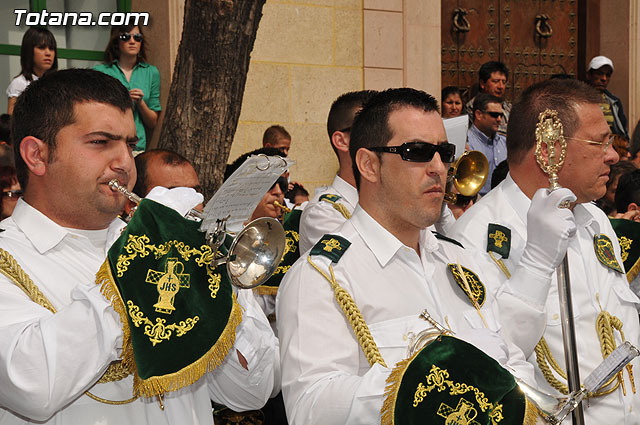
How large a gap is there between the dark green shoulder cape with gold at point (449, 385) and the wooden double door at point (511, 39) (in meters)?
9.86

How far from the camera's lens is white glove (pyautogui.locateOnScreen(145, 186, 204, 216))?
2959 millimetres

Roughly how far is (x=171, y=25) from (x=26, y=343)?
7186 millimetres

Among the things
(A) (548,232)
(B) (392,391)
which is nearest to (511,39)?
(A) (548,232)

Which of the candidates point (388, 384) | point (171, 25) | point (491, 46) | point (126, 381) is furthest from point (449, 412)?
point (491, 46)

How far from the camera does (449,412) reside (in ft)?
9.32

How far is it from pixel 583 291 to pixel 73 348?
2.38 metres

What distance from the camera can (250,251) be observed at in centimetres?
293

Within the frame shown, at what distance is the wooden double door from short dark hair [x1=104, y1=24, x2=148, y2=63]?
15.5 feet

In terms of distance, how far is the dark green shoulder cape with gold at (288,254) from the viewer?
16.7 feet

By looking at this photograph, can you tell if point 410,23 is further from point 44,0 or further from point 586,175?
point 586,175

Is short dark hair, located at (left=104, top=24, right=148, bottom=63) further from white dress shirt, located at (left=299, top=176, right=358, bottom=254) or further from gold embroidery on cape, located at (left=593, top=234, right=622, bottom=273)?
gold embroidery on cape, located at (left=593, top=234, right=622, bottom=273)

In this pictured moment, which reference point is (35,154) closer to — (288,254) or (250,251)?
(250,251)

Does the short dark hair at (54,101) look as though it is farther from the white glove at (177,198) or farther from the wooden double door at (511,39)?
the wooden double door at (511,39)

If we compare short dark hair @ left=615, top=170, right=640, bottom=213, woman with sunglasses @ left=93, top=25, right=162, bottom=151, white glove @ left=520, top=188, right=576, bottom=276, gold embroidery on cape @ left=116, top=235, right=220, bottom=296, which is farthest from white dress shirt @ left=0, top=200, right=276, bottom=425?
woman with sunglasses @ left=93, top=25, right=162, bottom=151
